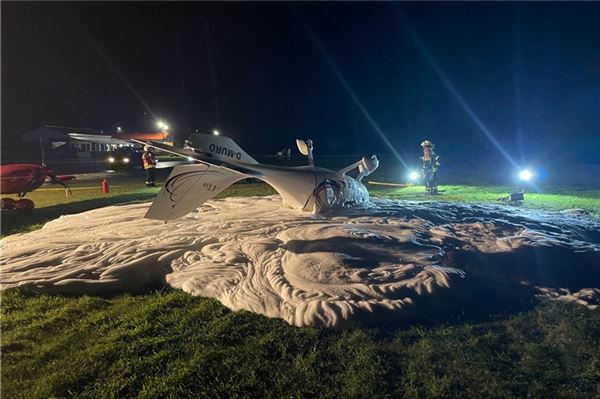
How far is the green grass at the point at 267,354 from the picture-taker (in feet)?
9.36

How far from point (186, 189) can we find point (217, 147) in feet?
2.97

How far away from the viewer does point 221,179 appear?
6.64m

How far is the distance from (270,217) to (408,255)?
294cm

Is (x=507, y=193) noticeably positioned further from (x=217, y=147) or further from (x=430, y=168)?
(x=217, y=147)

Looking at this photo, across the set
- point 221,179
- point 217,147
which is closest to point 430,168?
point 221,179

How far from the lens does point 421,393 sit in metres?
2.81

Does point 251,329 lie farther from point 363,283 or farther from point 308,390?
point 363,283

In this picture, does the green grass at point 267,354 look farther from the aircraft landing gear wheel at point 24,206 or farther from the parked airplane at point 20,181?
the parked airplane at point 20,181

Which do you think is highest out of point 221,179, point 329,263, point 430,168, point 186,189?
point 430,168

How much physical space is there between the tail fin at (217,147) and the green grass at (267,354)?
2812 mm

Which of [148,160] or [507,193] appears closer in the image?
[507,193]

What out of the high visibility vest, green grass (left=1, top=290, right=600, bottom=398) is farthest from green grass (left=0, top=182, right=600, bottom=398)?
the high visibility vest

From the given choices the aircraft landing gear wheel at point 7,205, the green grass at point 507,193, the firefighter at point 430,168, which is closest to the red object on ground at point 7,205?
the aircraft landing gear wheel at point 7,205

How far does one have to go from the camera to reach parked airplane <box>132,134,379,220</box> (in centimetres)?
622
